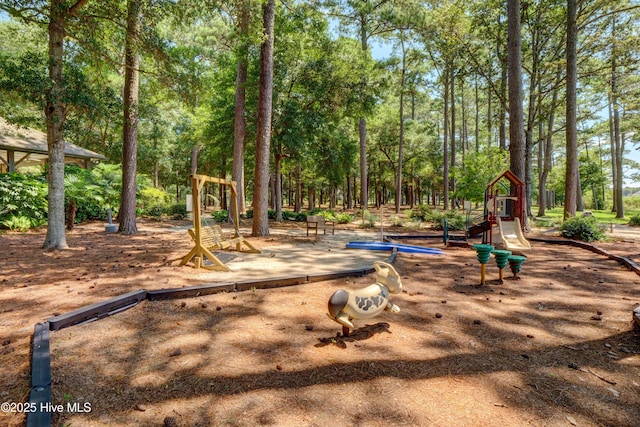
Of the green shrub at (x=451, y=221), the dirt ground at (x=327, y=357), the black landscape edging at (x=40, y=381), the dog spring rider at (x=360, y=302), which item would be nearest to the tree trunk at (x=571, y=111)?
the green shrub at (x=451, y=221)

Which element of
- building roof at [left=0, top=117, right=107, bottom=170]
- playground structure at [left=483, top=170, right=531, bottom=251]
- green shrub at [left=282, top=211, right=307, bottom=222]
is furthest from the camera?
green shrub at [left=282, top=211, right=307, bottom=222]

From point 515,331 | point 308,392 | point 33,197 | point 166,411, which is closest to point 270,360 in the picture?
point 308,392

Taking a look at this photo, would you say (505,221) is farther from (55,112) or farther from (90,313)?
(55,112)

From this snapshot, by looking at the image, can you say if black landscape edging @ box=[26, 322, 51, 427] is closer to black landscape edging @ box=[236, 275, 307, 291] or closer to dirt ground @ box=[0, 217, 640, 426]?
dirt ground @ box=[0, 217, 640, 426]

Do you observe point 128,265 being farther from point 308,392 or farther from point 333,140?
point 333,140

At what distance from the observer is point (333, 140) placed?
66.3 feet

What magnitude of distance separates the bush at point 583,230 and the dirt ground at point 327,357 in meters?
6.88

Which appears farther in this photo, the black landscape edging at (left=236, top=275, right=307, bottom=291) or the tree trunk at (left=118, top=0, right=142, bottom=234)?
the tree trunk at (left=118, top=0, right=142, bottom=234)

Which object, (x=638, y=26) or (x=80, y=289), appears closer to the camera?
(x=80, y=289)

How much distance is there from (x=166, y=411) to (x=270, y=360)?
95 cm

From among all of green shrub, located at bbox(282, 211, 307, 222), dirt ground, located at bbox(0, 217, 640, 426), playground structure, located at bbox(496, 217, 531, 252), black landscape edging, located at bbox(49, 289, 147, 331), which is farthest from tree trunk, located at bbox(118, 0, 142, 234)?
playground structure, located at bbox(496, 217, 531, 252)

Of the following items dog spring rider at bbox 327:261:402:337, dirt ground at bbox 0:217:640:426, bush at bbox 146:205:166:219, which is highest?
bush at bbox 146:205:166:219

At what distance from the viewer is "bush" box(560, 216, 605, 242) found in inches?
438

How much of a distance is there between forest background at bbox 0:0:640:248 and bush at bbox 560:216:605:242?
2533mm
